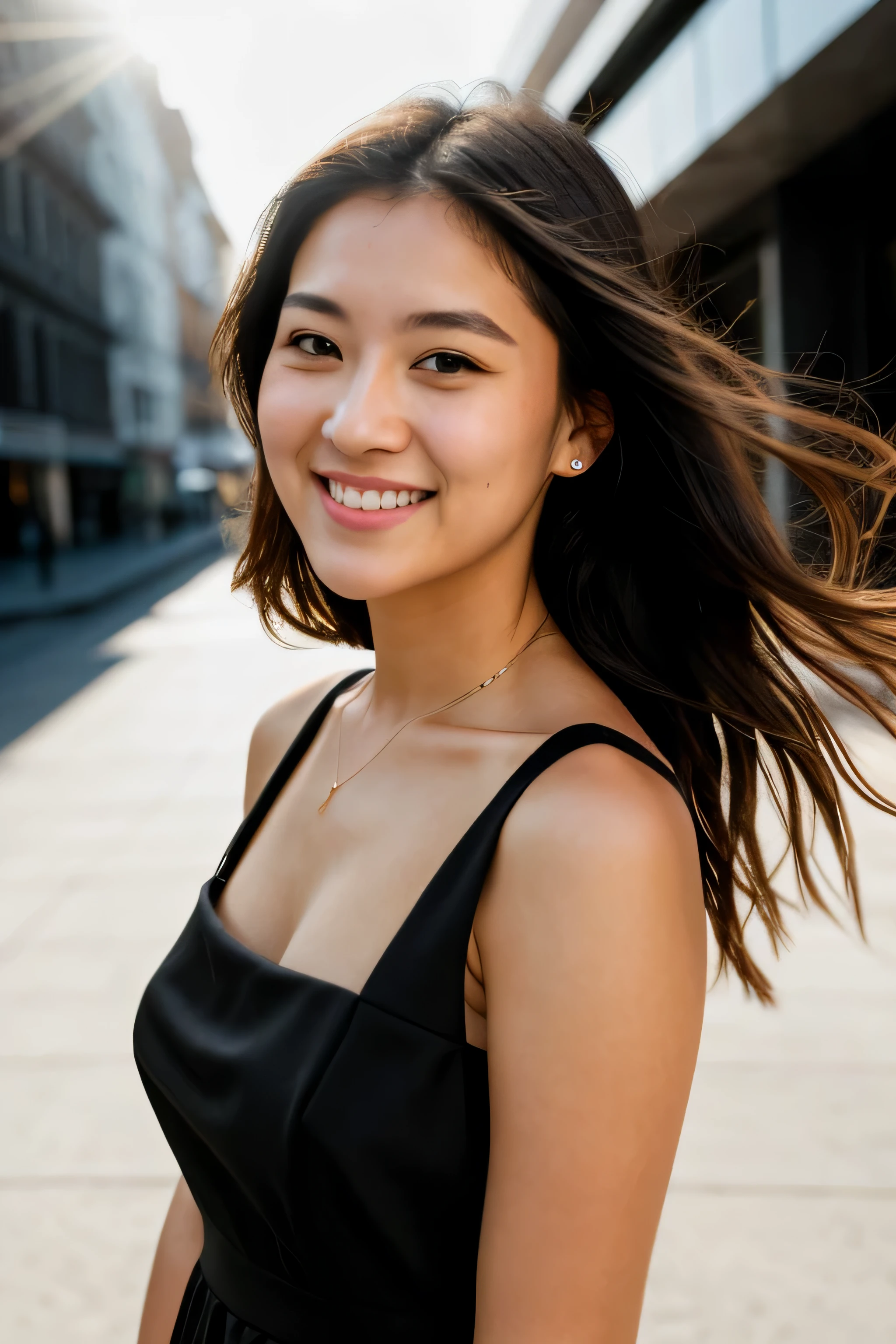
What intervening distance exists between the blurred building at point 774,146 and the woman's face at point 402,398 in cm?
712

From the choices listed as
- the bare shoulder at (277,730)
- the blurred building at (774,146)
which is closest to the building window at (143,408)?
the blurred building at (774,146)

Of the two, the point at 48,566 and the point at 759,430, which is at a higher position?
the point at 759,430

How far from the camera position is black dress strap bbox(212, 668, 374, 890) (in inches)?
66.2

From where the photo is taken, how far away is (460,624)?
5.07ft

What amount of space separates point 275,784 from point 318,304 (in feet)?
2.36

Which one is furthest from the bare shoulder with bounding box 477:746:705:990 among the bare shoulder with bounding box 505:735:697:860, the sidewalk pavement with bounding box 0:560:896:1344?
the sidewalk pavement with bounding box 0:560:896:1344

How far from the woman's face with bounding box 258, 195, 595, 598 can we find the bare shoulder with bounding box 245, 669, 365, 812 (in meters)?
0.52

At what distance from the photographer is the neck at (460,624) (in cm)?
153

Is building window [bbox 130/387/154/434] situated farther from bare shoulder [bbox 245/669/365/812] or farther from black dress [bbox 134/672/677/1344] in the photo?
black dress [bbox 134/672/677/1344]

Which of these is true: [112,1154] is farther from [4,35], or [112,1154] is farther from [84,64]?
[84,64]

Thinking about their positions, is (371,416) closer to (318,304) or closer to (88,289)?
(318,304)

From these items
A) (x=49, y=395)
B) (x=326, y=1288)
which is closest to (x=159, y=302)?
(x=49, y=395)

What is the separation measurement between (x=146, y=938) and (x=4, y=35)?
30.7m

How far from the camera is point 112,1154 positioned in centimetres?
338
